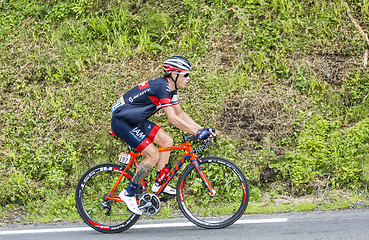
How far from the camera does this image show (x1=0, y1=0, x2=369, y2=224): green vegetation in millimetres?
7074

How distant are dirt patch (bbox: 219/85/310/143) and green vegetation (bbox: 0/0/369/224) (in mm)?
21

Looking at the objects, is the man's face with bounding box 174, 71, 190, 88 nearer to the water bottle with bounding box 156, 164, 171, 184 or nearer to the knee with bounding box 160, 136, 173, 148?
the knee with bounding box 160, 136, 173, 148

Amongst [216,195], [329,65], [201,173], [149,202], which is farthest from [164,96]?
[329,65]

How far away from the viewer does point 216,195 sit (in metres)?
6.01

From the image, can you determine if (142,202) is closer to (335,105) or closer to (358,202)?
(358,202)

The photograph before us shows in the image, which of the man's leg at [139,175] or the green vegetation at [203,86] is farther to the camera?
the green vegetation at [203,86]

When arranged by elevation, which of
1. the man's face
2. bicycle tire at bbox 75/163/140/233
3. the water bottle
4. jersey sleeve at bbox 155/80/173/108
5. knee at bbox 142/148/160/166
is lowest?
bicycle tire at bbox 75/163/140/233

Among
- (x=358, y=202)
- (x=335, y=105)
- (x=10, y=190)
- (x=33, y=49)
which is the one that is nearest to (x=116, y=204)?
(x=10, y=190)

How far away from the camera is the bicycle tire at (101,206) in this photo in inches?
227

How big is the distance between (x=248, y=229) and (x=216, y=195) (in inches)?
29.9

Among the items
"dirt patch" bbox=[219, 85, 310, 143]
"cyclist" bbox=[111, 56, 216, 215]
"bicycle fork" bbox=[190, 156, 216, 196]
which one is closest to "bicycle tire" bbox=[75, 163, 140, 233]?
"cyclist" bbox=[111, 56, 216, 215]

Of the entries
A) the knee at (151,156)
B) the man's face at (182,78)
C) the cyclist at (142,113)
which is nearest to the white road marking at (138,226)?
the cyclist at (142,113)

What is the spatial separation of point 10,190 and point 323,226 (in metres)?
5.00

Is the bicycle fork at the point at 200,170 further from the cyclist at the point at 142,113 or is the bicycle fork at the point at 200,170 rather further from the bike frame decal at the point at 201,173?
the cyclist at the point at 142,113
